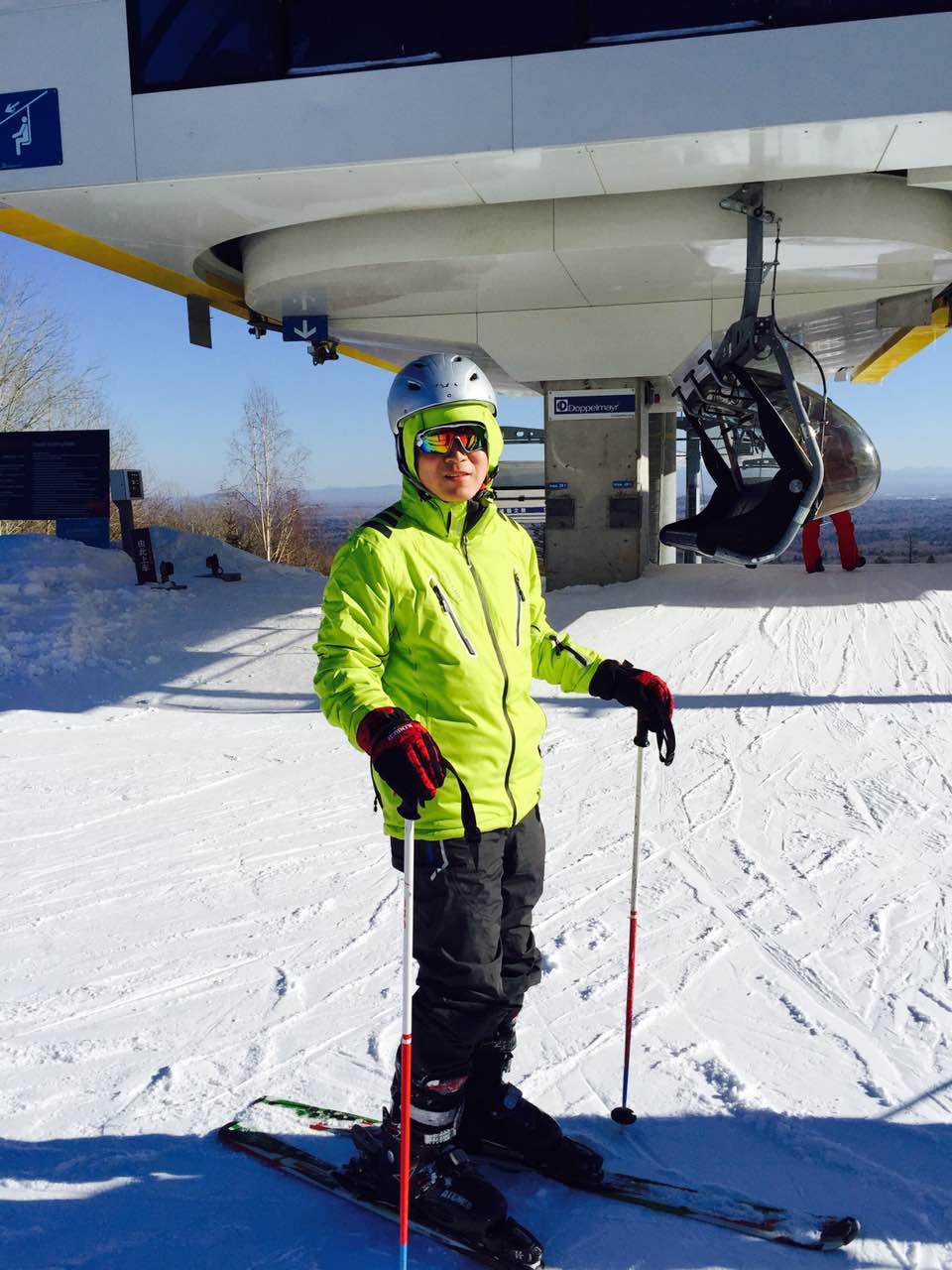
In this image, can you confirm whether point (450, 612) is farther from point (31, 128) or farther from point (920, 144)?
point (31, 128)

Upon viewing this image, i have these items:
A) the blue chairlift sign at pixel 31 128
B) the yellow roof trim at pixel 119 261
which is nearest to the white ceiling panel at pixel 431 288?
the yellow roof trim at pixel 119 261

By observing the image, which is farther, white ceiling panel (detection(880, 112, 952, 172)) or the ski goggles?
white ceiling panel (detection(880, 112, 952, 172))

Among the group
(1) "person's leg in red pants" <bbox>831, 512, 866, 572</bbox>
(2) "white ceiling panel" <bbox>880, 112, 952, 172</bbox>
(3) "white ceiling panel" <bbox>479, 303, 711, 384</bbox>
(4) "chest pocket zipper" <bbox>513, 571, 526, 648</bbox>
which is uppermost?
(2) "white ceiling panel" <bbox>880, 112, 952, 172</bbox>

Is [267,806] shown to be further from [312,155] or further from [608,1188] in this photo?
[312,155]

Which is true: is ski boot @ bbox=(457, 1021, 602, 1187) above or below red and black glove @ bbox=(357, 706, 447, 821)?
below

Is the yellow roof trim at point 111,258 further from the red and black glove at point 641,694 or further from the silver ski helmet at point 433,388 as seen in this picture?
the red and black glove at point 641,694

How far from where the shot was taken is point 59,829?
5539 millimetres

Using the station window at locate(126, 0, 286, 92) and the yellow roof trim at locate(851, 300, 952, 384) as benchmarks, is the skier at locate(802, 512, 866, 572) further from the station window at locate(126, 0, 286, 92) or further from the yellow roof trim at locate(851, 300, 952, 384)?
the station window at locate(126, 0, 286, 92)

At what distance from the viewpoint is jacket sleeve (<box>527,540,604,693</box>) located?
2.78 meters

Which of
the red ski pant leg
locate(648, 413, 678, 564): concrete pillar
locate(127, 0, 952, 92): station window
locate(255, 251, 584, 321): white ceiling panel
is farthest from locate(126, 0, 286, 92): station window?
locate(648, 413, 678, 564): concrete pillar

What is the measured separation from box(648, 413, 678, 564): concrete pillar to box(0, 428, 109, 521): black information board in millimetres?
12257

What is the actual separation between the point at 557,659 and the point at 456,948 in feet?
2.89

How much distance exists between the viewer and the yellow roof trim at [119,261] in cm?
898

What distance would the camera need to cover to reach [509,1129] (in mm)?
2611
